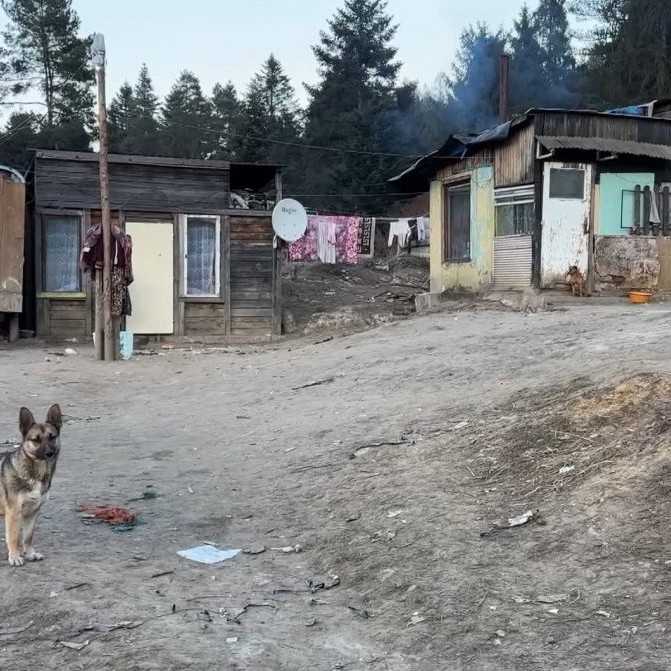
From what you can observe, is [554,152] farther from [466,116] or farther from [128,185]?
[466,116]

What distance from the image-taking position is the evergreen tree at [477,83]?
41.0 meters

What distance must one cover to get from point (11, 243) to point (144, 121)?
3830 cm

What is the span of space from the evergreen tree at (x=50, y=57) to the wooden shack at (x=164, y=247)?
81.2 feet

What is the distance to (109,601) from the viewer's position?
12.4 feet

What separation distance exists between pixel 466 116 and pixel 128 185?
99.1ft

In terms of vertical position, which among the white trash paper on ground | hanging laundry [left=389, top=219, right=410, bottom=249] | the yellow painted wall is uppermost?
hanging laundry [left=389, top=219, right=410, bottom=249]

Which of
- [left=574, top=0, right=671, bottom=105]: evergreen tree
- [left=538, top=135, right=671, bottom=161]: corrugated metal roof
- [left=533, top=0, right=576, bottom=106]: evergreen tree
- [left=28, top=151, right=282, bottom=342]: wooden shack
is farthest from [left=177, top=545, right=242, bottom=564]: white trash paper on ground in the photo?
[left=533, top=0, right=576, bottom=106]: evergreen tree

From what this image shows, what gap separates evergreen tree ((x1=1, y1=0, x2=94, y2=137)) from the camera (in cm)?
3953

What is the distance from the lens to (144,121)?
5081 centimetres

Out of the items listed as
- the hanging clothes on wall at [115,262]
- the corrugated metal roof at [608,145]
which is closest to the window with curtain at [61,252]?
the hanging clothes on wall at [115,262]

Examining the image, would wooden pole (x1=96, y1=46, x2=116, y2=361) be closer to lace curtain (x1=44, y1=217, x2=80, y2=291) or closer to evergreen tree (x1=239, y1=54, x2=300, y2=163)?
lace curtain (x1=44, y1=217, x2=80, y2=291)

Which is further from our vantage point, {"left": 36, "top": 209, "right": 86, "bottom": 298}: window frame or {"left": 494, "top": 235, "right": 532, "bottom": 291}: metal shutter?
{"left": 36, "top": 209, "right": 86, "bottom": 298}: window frame

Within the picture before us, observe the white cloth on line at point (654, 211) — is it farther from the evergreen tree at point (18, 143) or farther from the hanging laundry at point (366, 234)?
the evergreen tree at point (18, 143)

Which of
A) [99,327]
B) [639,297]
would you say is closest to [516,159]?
[639,297]
